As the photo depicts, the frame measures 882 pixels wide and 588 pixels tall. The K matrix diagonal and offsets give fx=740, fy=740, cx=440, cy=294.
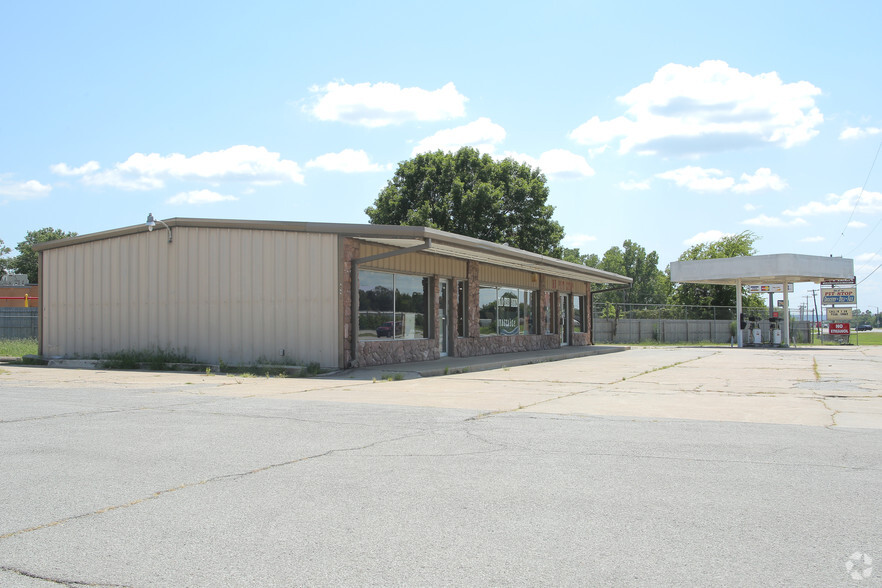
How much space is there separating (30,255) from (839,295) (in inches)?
2875

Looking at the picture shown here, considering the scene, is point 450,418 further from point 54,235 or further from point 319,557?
point 54,235

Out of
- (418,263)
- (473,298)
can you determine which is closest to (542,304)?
(473,298)

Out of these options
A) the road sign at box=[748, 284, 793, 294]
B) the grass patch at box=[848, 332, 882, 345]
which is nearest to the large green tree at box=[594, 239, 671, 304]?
the grass patch at box=[848, 332, 882, 345]

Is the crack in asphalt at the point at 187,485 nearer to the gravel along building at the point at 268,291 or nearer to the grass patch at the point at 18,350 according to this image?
the gravel along building at the point at 268,291

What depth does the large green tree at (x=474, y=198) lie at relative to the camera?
44.6 m

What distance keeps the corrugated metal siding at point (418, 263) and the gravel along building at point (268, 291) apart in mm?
39

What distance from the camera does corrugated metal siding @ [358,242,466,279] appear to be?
60.8ft

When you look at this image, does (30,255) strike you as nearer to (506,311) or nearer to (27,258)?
(27,258)

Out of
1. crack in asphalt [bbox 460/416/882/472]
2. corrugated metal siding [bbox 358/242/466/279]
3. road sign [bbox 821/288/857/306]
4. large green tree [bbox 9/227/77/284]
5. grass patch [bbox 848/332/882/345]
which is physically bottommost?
grass patch [bbox 848/332/882/345]

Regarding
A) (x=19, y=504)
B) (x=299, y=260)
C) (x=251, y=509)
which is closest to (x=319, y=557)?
(x=251, y=509)

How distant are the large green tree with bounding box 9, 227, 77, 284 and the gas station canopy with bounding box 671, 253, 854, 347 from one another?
58377 millimetres

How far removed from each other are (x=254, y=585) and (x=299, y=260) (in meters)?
14.2

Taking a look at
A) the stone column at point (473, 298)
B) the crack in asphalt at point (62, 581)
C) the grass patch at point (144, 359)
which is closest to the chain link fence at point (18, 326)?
the grass patch at point (144, 359)

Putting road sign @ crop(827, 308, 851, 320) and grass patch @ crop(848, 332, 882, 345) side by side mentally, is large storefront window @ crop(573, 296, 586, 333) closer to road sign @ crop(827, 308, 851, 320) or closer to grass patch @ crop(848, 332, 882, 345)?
road sign @ crop(827, 308, 851, 320)
